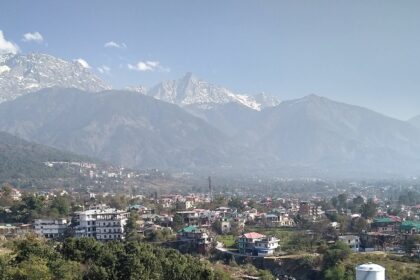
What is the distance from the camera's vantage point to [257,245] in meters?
49.9

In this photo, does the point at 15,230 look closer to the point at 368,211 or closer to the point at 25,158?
the point at 368,211

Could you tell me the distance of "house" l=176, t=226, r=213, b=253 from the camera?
52.0m

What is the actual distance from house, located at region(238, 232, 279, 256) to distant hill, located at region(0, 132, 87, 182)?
9311 cm

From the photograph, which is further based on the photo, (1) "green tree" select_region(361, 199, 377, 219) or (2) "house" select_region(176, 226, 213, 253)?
(1) "green tree" select_region(361, 199, 377, 219)

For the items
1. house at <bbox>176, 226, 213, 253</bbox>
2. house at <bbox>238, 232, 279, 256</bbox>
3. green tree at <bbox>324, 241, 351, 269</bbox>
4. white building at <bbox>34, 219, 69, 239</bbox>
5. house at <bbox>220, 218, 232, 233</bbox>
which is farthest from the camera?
house at <bbox>220, 218, 232, 233</bbox>

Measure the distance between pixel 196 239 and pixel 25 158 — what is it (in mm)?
115014

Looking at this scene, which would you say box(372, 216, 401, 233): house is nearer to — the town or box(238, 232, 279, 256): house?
the town

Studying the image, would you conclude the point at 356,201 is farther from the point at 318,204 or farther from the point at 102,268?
the point at 102,268

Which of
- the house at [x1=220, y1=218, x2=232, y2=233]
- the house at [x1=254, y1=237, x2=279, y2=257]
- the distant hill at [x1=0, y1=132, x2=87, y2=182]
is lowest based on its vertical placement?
the house at [x1=254, y1=237, x2=279, y2=257]

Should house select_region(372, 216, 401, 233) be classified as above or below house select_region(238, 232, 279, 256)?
above

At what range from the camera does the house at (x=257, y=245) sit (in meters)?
49.6

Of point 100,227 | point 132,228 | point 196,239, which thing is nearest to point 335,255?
point 196,239

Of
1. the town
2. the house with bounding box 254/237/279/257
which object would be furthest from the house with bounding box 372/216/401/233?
the house with bounding box 254/237/279/257

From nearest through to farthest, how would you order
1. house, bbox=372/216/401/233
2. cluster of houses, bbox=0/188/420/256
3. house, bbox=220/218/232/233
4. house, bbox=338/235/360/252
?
1. house, bbox=338/235/360/252
2. cluster of houses, bbox=0/188/420/256
3. house, bbox=372/216/401/233
4. house, bbox=220/218/232/233
